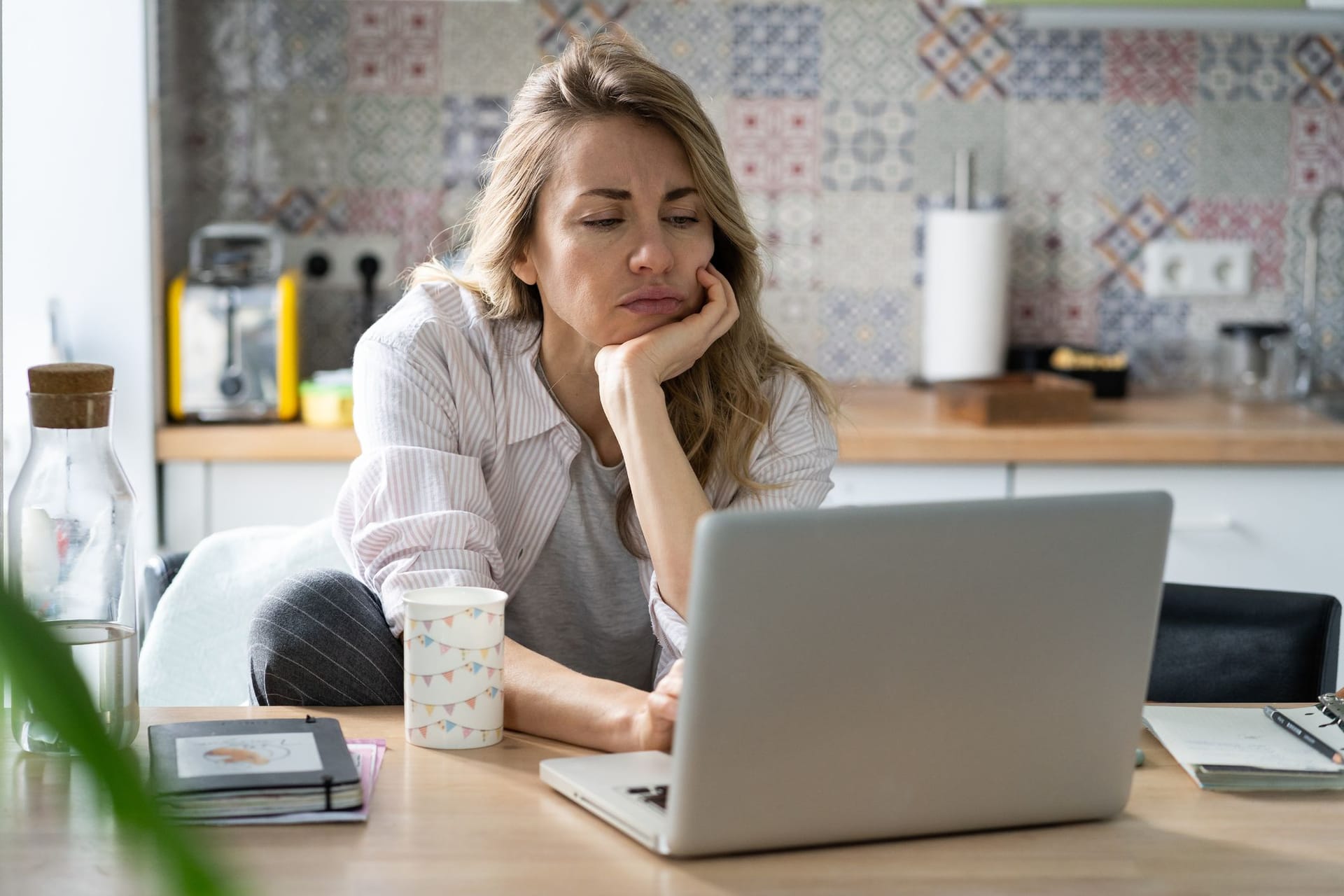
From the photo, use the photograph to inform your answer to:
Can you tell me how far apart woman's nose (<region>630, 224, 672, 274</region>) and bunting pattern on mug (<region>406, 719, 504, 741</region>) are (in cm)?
61

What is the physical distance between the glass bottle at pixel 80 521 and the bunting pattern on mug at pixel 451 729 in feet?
0.68

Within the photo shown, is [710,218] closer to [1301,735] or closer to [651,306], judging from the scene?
[651,306]

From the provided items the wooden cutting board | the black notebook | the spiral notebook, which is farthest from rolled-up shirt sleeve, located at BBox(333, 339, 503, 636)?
the wooden cutting board

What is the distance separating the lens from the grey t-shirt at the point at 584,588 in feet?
5.42

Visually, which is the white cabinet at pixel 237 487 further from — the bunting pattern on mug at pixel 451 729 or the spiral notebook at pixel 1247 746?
the spiral notebook at pixel 1247 746

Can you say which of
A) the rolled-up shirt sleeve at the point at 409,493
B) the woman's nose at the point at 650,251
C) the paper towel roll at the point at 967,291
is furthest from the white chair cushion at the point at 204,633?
the paper towel roll at the point at 967,291

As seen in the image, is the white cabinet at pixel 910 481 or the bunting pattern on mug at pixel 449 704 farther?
the white cabinet at pixel 910 481

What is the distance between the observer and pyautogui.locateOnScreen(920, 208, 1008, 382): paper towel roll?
2.94m

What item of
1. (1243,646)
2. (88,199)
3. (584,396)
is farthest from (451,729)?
(88,199)

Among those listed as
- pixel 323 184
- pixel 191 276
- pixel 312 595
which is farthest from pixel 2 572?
pixel 323 184

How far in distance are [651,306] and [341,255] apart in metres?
1.63

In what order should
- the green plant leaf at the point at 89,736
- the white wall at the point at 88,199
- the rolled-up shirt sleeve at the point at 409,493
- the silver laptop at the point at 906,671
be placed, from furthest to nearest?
the white wall at the point at 88,199, the rolled-up shirt sleeve at the point at 409,493, the silver laptop at the point at 906,671, the green plant leaf at the point at 89,736

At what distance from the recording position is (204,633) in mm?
1601

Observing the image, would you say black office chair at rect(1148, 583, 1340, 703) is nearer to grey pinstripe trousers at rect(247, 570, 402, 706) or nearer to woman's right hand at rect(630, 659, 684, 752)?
woman's right hand at rect(630, 659, 684, 752)
